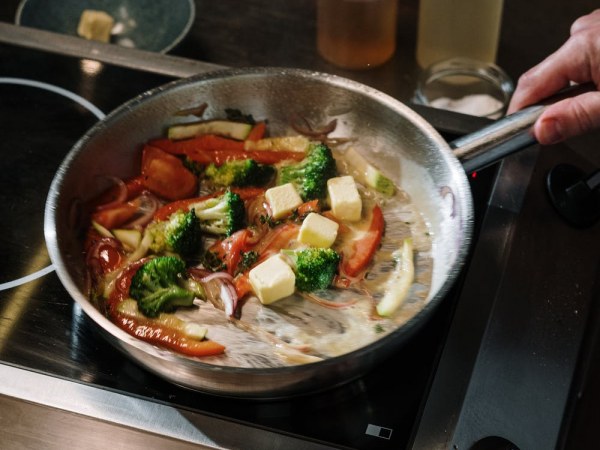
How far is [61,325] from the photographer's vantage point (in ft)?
4.08

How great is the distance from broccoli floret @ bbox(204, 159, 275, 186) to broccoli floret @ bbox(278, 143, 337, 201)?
35mm

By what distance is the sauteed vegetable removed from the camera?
3.92ft

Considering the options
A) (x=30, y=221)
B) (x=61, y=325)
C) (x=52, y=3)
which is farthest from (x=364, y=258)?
(x=52, y=3)

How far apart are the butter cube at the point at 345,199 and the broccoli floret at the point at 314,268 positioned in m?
0.11

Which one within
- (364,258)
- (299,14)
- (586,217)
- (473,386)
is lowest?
(473,386)

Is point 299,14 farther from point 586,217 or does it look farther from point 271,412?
point 271,412

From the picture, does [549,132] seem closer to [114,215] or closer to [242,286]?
[242,286]

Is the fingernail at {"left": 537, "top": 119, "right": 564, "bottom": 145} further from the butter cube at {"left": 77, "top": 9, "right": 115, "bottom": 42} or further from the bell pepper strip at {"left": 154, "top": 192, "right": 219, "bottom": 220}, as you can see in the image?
the butter cube at {"left": 77, "top": 9, "right": 115, "bottom": 42}

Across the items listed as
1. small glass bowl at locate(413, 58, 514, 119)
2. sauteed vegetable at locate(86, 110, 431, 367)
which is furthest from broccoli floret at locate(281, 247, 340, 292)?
small glass bowl at locate(413, 58, 514, 119)

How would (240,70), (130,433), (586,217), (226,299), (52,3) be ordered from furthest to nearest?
(52,3)
(240,70)
(586,217)
(226,299)
(130,433)

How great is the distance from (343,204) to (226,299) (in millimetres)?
269

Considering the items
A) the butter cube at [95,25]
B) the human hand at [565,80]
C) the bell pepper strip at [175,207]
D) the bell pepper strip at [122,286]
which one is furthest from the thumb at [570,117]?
the butter cube at [95,25]

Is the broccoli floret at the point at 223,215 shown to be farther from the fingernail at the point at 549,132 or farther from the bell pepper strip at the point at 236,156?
the fingernail at the point at 549,132

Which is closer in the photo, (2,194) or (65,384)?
(65,384)
